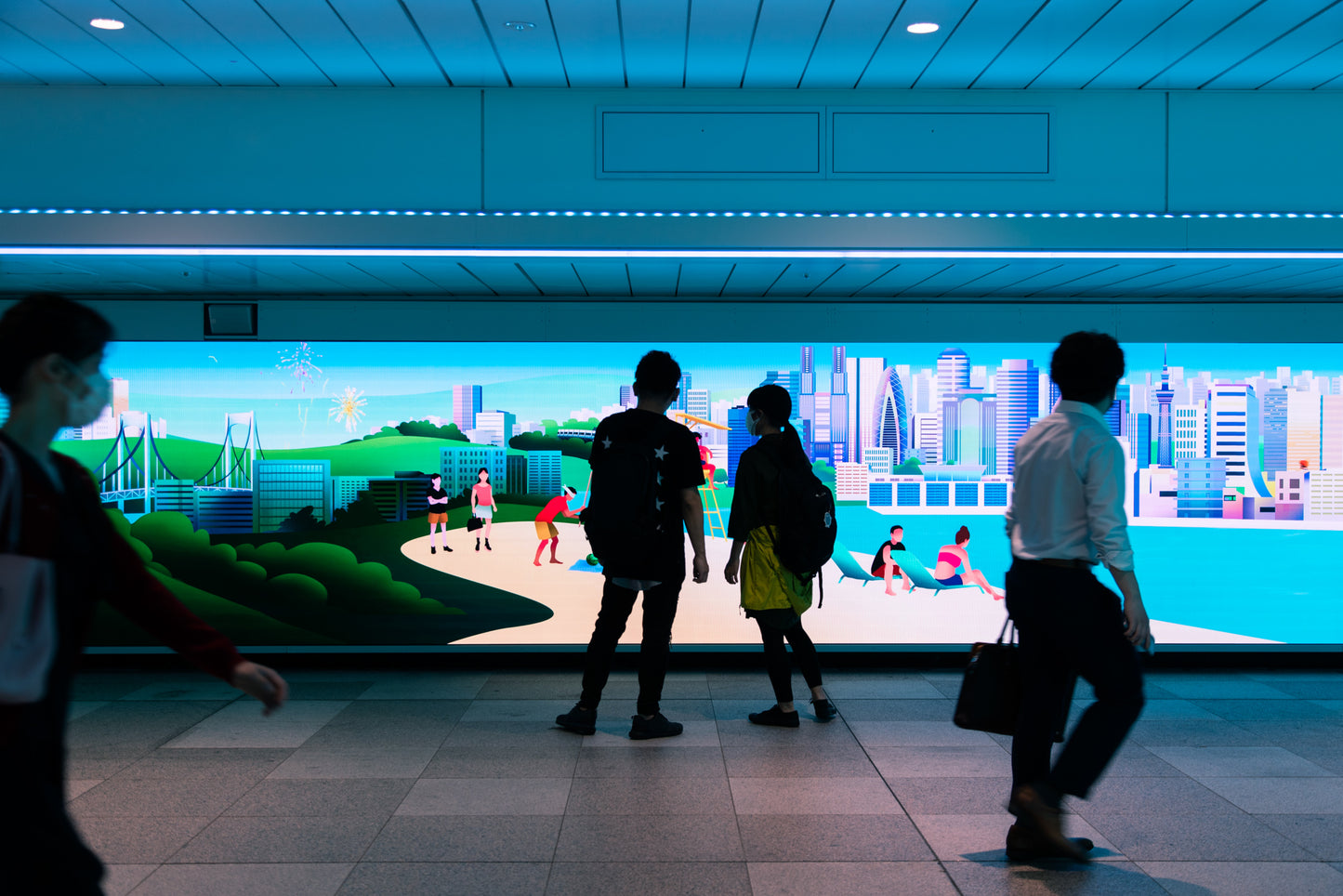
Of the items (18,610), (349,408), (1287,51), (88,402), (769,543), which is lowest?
(769,543)

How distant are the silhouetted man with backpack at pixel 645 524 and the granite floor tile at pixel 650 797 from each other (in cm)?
66

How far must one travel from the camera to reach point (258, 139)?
5094 millimetres

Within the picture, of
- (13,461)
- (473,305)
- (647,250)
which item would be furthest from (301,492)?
(13,461)

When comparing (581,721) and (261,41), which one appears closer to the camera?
(261,41)

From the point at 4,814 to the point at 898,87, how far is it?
15.7ft

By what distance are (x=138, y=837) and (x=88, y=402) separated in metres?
2.44

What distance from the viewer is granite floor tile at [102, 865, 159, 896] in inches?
123

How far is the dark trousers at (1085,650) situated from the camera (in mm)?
3123

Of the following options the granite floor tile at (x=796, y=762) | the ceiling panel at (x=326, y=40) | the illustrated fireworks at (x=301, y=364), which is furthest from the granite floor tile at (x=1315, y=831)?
the illustrated fireworks at (x=301, y=364)

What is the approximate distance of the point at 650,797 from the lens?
4074mm

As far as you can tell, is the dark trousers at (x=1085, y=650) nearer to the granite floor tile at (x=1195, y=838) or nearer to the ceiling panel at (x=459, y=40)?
the granite floor tile at (x=1195, y=838)

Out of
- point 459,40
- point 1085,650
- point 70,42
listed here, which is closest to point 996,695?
point 1085,650

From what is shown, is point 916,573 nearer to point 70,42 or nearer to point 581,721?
point 581,721

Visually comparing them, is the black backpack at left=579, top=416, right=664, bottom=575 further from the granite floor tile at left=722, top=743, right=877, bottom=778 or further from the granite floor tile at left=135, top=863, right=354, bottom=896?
the granite floor tile at left=135, top=863, right=354, bottom=896
